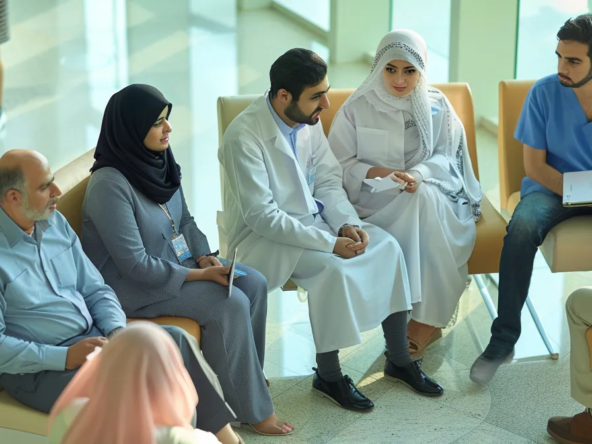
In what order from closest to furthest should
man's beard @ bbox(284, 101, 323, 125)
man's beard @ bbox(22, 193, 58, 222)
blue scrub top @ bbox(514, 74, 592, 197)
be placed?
man's beard @ bbox(22, 193, 58, 222) < man's beard @ bbox(284, 101, 323, 125) < blue scrub top @ bbox(514, 74, 592, 197)

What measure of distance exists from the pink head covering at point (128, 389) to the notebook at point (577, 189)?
2471 millimetres

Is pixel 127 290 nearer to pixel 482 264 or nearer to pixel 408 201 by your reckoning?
pixel 408 201

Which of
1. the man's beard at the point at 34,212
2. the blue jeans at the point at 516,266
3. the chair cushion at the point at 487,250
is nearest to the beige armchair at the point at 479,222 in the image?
the chair cushion at the point at 487,250

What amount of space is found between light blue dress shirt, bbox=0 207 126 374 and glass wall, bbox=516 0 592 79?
16.1 feet

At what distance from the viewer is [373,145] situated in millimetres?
4164

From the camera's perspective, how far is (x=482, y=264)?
162 inches

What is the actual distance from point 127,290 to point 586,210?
6.83 feet

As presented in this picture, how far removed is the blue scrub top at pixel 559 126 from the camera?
159 inches

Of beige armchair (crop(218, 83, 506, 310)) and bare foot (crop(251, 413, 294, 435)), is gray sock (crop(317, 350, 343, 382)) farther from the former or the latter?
beige armchair (crop(218, 83, 506, 310))

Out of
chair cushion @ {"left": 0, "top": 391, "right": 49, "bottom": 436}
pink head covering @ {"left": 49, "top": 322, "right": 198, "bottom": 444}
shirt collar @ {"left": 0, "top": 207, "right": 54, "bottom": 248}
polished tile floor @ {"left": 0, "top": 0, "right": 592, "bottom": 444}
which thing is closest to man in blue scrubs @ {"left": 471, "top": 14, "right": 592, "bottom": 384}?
polished tile floor @ {"left": 0, "top": 0, "right": 592, "bottom": 444}

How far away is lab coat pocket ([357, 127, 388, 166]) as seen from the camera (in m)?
4.15

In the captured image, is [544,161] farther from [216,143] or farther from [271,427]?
[216,143]

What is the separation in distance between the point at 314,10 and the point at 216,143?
13.5ft

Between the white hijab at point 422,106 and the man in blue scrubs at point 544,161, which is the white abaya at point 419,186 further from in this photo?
the man in blue scrubs at point 544,161
